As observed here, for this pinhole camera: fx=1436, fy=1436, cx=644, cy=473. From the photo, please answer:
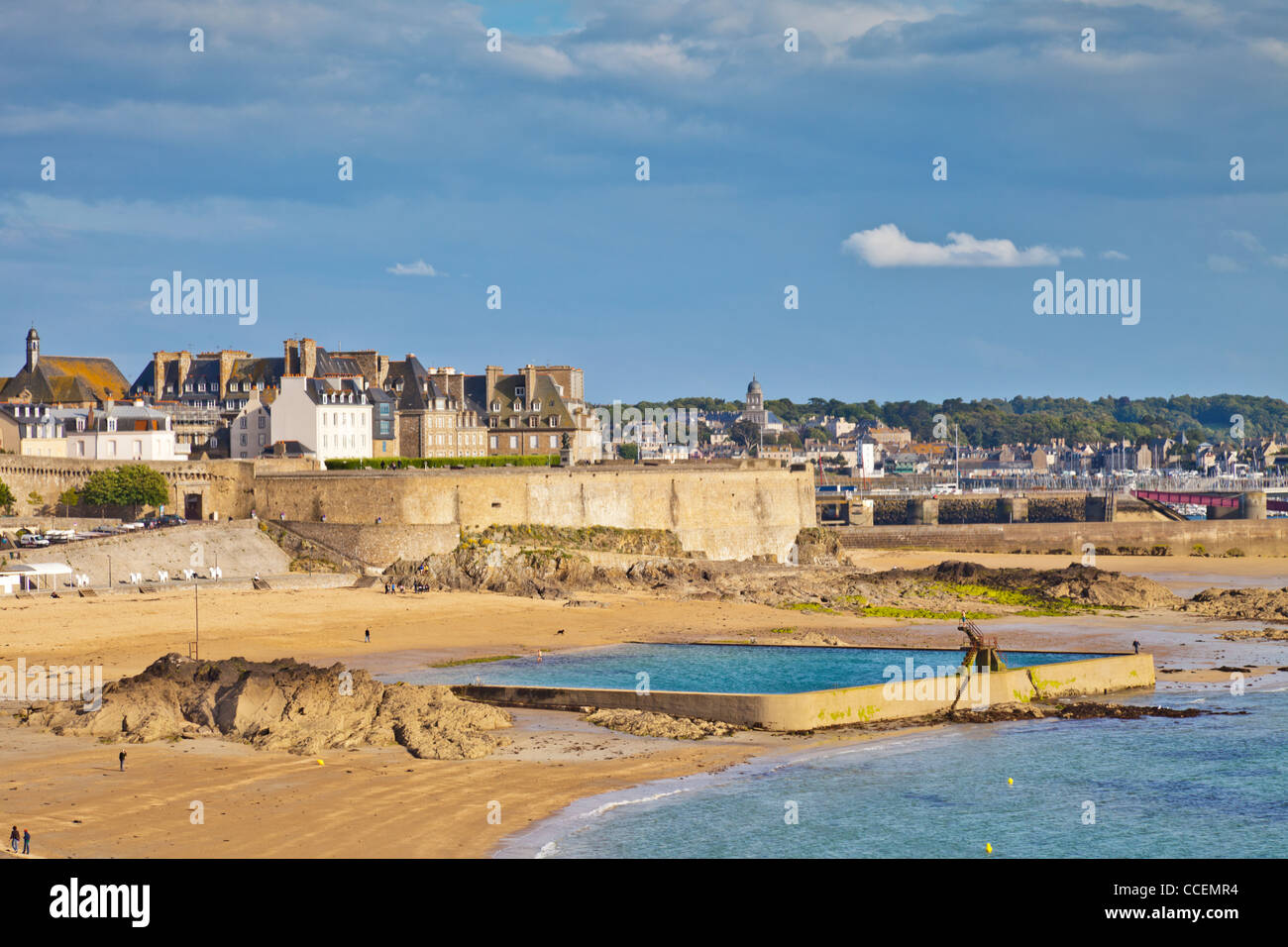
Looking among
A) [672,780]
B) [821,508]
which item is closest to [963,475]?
[821,508]

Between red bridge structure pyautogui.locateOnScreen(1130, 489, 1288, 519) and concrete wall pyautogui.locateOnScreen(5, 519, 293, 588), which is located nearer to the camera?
concrete wall pyautogui.locateOnScreen(5, 519, 293, 588)

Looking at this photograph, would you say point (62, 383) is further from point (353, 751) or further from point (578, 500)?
point (353, 751)

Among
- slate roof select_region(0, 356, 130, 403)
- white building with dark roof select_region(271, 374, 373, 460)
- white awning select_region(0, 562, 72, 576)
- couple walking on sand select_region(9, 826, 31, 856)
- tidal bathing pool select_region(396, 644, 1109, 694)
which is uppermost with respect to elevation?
slate roof select_region(0, 356, 130, 403)

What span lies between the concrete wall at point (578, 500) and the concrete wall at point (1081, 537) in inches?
460

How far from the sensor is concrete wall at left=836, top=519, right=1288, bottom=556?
83.4m

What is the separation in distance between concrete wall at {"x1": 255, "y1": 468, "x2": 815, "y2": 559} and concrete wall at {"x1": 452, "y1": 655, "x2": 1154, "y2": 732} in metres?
25.1

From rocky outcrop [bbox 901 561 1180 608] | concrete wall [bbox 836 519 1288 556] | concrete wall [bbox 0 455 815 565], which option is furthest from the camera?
concrete wall [bbox 836 519 1288 556]

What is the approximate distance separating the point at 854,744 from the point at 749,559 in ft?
129

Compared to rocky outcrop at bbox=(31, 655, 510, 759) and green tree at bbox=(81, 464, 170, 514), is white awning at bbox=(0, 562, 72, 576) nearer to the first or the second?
green tree at bbox=(81, 464, 170, 514)

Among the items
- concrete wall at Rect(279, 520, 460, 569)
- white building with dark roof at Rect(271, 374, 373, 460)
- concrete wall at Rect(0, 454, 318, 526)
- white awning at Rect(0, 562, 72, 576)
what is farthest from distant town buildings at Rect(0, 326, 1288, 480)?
white awning at Rect(0, 562, 72, 576)

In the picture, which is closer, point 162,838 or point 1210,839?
point 162,838

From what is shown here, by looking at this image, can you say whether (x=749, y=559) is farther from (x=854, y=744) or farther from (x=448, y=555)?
(x=854, y=744)

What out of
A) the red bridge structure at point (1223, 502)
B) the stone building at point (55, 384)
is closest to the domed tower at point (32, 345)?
the stone building at point (55, 384)

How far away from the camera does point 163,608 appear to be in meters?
40.6
